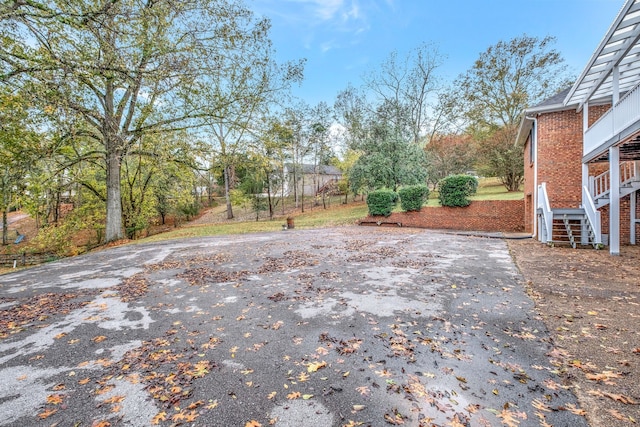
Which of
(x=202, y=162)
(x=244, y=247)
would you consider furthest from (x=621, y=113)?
(x=202, y=162)

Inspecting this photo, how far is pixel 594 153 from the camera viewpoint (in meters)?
8.98

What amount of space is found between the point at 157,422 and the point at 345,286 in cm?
378

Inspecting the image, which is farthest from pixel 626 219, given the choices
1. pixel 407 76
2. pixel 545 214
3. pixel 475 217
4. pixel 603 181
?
pixel 407 76

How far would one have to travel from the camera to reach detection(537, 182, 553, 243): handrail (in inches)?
385

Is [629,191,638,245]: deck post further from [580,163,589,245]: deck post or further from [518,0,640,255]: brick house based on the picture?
[580,163,589,245]: deck post

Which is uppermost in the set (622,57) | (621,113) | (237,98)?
(237,98)

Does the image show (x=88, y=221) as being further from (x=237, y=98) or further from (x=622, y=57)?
(x=622, y=57)

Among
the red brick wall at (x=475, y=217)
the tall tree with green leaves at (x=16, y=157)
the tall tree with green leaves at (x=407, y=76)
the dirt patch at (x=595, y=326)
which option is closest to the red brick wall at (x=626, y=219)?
the dirt patch at (x=595, y=326)

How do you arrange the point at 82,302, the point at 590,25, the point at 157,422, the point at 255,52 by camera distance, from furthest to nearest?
the point at 590,25 → the point at 255,52 → the point at 82,302 → the point at 157,422

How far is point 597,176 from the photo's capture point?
400 inches

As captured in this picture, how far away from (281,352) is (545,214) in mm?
10713

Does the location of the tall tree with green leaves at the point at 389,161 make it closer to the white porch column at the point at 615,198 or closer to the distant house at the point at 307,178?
the distant house at the point at 307,178

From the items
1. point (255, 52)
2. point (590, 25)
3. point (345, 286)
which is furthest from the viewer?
point (590, 25)

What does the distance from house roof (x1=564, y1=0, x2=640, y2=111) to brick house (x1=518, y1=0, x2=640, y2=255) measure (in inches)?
0.8
